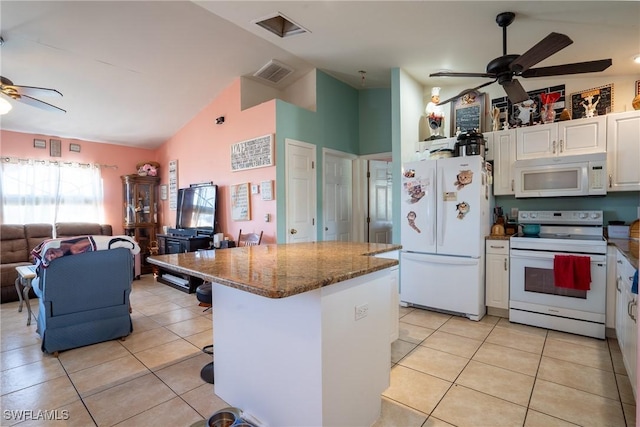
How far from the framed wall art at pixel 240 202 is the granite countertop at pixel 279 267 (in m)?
2.08

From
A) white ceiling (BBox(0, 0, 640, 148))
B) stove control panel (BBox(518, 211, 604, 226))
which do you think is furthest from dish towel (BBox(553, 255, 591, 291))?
white ceiling (BBox(0, 0, 640, 148))

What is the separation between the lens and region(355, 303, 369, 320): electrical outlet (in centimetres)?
165

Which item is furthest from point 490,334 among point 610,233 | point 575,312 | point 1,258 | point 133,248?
point 1,258

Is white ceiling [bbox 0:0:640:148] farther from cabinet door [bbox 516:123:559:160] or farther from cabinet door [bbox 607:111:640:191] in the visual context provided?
cabinet door [bbox 516:123:559:160]

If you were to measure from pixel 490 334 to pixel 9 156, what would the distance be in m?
7.12

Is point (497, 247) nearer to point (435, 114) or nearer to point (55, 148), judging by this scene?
point (435, 114)

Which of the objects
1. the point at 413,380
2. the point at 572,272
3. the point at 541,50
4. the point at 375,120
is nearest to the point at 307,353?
the point at 413,380

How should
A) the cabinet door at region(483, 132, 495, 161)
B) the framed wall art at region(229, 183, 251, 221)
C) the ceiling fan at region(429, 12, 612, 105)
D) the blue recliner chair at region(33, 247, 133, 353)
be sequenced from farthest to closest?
1. the framed wall art at region(229, 183, 251, 221)
2. the cabinet door at region(483, 132, 495, 161)
3. the blue recliner chair at region(33, 247, 133, 353)
4. the ceiling fan at region(429, 12, 612, 105)

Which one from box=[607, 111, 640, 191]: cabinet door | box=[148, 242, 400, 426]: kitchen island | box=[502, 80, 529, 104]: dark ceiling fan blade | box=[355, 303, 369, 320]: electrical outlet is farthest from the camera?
box=[607, 111, 640, 191]: cabinet door

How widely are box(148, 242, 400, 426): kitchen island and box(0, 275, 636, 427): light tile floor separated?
0.31 metres

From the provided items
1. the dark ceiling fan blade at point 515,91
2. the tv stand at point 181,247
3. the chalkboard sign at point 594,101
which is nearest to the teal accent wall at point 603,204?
the chalkboard sign at point 594,101

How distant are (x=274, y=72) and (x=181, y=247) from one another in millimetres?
3006

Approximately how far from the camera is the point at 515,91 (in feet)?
8.32

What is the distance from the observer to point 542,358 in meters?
2.54
